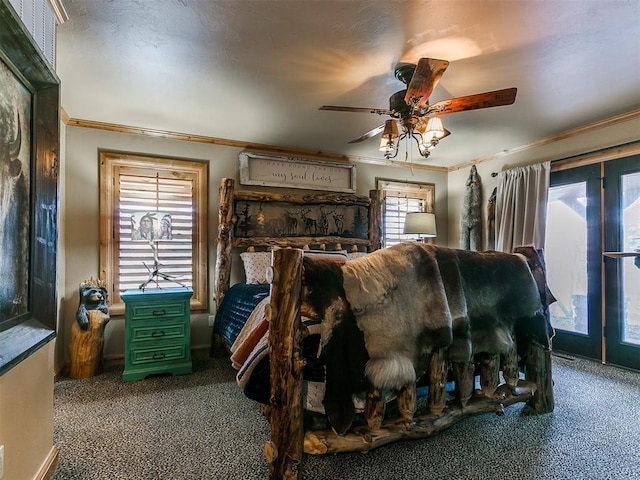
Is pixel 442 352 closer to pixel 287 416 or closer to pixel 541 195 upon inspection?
pixel 287 416

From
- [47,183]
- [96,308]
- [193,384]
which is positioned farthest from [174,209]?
[47,183]

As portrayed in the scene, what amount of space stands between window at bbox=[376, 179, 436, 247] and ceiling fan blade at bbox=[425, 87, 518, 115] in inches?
98.5

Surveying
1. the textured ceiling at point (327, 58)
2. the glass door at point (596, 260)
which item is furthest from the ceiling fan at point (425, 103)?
the glass door at point (596, 260)

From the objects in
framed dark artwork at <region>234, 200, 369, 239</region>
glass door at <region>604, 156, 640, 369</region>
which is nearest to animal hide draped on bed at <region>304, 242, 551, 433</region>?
glass door at <region>604, 156, 640, 369</region>

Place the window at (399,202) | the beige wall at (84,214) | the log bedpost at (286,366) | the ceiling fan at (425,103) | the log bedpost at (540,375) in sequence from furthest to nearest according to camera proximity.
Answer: the window at (399,202), the beige wall at (84,214), the log bedpost at (540,375), the ceiling fan at (425,103), the log bedpost at (286,366)

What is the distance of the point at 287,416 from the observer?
1500mm

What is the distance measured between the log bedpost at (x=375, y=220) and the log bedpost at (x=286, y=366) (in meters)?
2.92

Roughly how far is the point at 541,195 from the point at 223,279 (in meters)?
3.71

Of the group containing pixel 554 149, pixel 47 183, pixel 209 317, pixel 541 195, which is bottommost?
pixel 209 317

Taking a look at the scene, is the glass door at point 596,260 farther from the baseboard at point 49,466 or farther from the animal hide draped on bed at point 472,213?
the baseboard at point 49,466

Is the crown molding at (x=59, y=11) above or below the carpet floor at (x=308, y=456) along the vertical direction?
above

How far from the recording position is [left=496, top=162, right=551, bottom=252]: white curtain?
3834 mm

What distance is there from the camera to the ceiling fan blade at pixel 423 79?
1.92 metres

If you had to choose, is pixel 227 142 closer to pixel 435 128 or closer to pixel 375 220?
pixel 375 220
